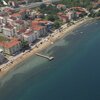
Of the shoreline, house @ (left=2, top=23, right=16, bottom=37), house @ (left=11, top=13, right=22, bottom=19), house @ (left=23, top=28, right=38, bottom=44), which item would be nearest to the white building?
house @ (left=23, top=28, right=38, bottom=44)

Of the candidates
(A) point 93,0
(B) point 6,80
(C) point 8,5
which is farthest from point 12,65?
(A) point 93,0

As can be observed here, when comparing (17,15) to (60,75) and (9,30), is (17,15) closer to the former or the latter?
(9,30)

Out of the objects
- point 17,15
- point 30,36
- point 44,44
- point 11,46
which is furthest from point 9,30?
point 17,15

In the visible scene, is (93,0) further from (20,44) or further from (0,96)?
(0,96)

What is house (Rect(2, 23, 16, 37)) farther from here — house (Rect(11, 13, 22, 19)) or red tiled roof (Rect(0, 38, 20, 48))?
house (Rect(11, 13, 22, 19))

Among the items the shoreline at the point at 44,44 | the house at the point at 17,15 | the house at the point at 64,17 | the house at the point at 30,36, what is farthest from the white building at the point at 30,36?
the house at the point at 64,17

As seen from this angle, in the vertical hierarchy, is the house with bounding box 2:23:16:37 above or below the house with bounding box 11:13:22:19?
below

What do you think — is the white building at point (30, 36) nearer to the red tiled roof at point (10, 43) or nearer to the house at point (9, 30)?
the red tiled roof at point (10, 43)
